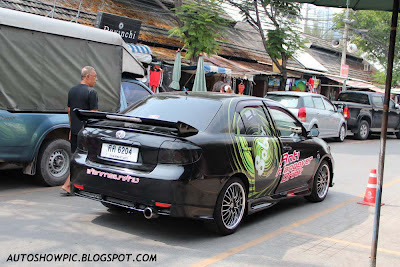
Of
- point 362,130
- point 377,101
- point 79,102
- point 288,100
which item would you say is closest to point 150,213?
point 79,102

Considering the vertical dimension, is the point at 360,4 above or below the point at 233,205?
above

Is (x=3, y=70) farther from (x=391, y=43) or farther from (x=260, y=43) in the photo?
(x=260, y=43)

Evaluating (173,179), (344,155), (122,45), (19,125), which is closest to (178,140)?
(173,179)

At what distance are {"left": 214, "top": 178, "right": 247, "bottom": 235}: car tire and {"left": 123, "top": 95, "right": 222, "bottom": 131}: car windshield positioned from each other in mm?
755

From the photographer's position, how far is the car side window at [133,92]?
9023 mm

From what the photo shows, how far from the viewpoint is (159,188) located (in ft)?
15.4

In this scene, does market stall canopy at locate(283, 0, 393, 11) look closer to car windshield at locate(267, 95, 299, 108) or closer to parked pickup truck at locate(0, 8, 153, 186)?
parked pickup truck at locate(0, 8, 153, 186)

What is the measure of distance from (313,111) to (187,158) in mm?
11238

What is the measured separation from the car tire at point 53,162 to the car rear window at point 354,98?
1491 centimetres

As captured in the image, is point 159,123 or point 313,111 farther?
point 313,111

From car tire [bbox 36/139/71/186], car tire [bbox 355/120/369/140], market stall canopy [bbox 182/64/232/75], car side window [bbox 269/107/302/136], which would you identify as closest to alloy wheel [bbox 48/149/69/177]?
car tire [bbox 36/139/71/186]

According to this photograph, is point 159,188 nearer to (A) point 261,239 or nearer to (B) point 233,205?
(B) point 233,205

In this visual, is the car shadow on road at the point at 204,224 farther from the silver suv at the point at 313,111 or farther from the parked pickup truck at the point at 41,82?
the silver suv at the point at 313,111

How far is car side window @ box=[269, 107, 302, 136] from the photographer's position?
6.48 meters
